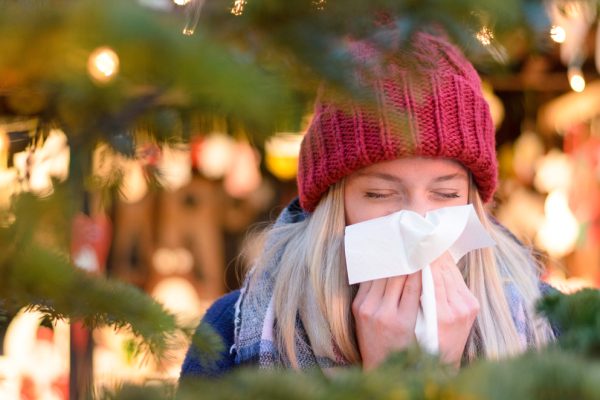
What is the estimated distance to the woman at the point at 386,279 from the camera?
169 cm

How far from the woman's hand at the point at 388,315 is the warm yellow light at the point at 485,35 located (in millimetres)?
918

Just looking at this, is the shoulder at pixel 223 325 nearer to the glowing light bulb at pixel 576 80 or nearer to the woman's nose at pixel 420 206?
the woman's nose at pixel 420 206

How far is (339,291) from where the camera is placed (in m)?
1.82

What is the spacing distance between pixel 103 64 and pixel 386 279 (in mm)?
1212

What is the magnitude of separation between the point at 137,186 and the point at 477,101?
2629mm

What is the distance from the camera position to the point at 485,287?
187cm

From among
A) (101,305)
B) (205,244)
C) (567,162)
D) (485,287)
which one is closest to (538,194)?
(567,162)

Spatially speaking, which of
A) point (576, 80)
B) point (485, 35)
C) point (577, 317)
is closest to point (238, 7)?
point (485, 35)

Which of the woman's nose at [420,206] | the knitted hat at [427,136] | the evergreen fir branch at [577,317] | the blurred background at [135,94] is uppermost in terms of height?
the knitted hat at [427,136]

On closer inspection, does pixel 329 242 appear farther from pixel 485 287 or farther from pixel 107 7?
pixel 107 7

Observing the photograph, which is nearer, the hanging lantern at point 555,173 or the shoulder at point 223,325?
→ the shoulder at point 223,325

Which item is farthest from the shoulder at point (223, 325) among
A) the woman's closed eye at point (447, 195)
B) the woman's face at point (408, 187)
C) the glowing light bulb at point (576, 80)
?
the glowing light bulb at point (576, 80)

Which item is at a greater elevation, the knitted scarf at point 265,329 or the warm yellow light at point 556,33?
the warm yellow light at point 556,33

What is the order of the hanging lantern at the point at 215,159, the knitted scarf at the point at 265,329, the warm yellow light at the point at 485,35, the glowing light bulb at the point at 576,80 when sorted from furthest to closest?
1. the hanging lantern at the point at 215,159
2. the glowing light bulb at the point at 576,80
3. the knitted scarf at the point at 265,329
4. the warm yellow light at the point at 485,35
